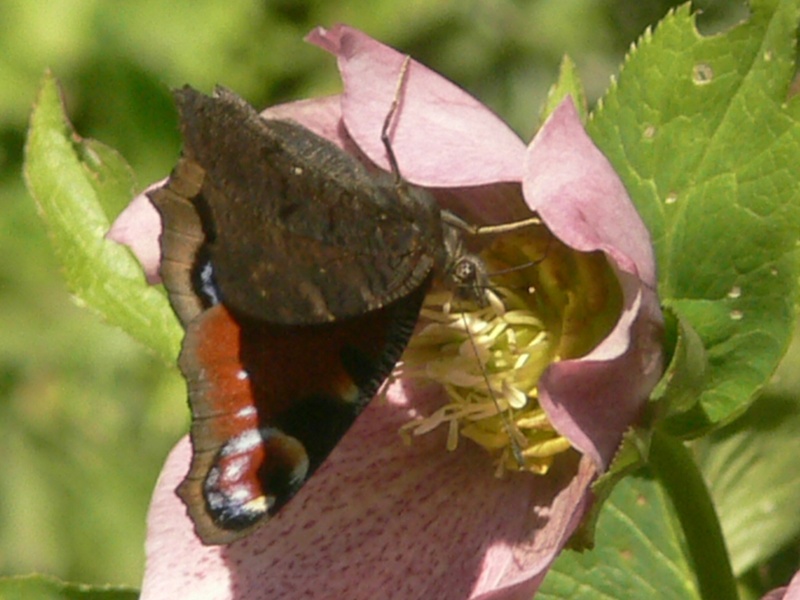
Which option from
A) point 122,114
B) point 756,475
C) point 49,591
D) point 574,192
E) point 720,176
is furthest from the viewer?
point 122,114

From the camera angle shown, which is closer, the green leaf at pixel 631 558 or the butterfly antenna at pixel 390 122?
the butterfly antenna at pixel 390 122

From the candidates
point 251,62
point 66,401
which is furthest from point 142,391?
point 251,62

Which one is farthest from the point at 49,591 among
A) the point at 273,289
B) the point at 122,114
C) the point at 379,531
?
the point at 122,114

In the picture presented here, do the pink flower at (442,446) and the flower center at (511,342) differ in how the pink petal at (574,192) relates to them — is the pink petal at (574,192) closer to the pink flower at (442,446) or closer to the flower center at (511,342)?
the pink flower at (442,446)

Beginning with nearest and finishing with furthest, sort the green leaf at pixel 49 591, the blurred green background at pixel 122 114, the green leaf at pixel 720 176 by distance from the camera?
the green leaf at pixel 720 176 → the green leaf at pixel 49 591 → the blurred green background at pixel 122 114

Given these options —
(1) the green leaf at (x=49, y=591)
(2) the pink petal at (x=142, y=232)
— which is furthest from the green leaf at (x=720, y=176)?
(1) the green leaf at (x=49, y=591)

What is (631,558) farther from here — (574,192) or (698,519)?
(574,192)

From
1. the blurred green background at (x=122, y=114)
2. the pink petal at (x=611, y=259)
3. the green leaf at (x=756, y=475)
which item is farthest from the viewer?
the blurred green background at (x=122, y=114)
